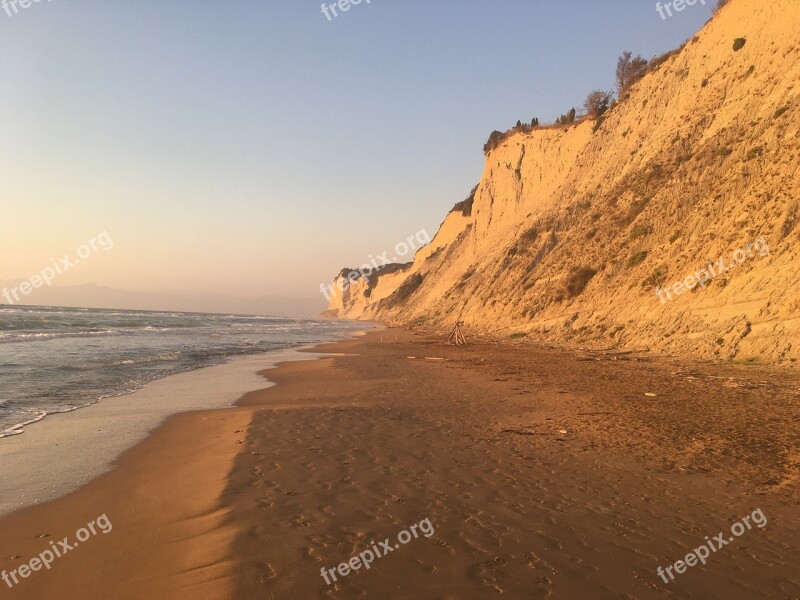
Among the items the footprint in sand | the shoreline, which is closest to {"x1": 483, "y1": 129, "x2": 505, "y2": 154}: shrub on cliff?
the shoreline

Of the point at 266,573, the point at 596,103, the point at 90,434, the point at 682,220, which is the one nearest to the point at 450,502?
the point at 266,573

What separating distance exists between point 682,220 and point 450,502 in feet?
73.2

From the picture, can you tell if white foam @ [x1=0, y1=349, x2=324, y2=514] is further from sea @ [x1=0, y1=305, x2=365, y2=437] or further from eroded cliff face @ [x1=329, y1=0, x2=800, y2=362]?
eroded cliff face @ [x1=329, y1=0, x2=800, y2=362]

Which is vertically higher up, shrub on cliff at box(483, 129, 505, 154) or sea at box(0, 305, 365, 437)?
shrub on cliff at box(483, 129, 505, 154)

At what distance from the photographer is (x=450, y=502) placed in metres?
5.33

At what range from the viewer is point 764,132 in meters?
21.1

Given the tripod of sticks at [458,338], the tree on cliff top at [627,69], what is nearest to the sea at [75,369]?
the tripod of sticks at [458,338]

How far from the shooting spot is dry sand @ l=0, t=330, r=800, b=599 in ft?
12.6

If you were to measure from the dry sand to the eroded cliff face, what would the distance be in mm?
6515

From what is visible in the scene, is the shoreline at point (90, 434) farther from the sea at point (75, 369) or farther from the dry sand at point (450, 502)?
the sea at point (75, 369)

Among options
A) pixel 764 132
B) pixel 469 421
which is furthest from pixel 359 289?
pixel 469 421

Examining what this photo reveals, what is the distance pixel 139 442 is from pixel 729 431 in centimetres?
1023

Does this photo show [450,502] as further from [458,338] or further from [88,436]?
[458,338]

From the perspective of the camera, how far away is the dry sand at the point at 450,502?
12.6 ft
